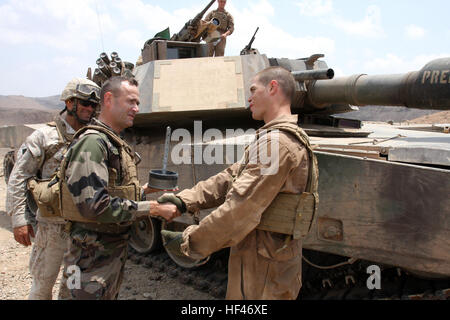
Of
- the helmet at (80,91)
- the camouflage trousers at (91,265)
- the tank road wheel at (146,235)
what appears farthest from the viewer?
the tank road wheel at (146,235)

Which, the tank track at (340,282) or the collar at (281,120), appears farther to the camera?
the tank track at (340,282)

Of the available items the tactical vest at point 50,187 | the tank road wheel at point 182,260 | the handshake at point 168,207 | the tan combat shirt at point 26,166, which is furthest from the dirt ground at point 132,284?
the handshake at point 168,207

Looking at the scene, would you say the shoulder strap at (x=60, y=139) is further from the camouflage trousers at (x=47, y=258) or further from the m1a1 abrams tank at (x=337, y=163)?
the m1a1 abrams tank at (x=337, y=163)

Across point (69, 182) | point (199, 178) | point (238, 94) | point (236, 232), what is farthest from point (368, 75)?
point (69, 182)

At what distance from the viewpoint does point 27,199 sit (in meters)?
3.03

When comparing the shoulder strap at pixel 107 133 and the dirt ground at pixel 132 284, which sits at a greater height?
the shoulder strap at pixel 107 133

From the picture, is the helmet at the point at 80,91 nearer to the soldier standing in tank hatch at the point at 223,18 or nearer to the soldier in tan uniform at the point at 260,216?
the soldier in tan uniform at the point at 260,216

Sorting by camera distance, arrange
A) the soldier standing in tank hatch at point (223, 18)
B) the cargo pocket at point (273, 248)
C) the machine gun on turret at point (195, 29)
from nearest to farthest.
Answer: the cargo pocket at point (273, 248) < the machine gun on turret at point (195, 29) < the soldier standing in tank hatch at point (223, 18)

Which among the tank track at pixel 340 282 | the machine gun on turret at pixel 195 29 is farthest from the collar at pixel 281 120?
the machine gun on turret at pixel 195 29

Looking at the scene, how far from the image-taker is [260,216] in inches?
78.7

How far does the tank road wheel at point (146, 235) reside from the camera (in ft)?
15.9

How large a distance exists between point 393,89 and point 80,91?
8.69ft

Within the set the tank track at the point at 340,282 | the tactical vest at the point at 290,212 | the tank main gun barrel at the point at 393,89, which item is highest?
the tank main gun barrel at the point at 393,89

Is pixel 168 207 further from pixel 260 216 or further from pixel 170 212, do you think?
pixel 260 216
